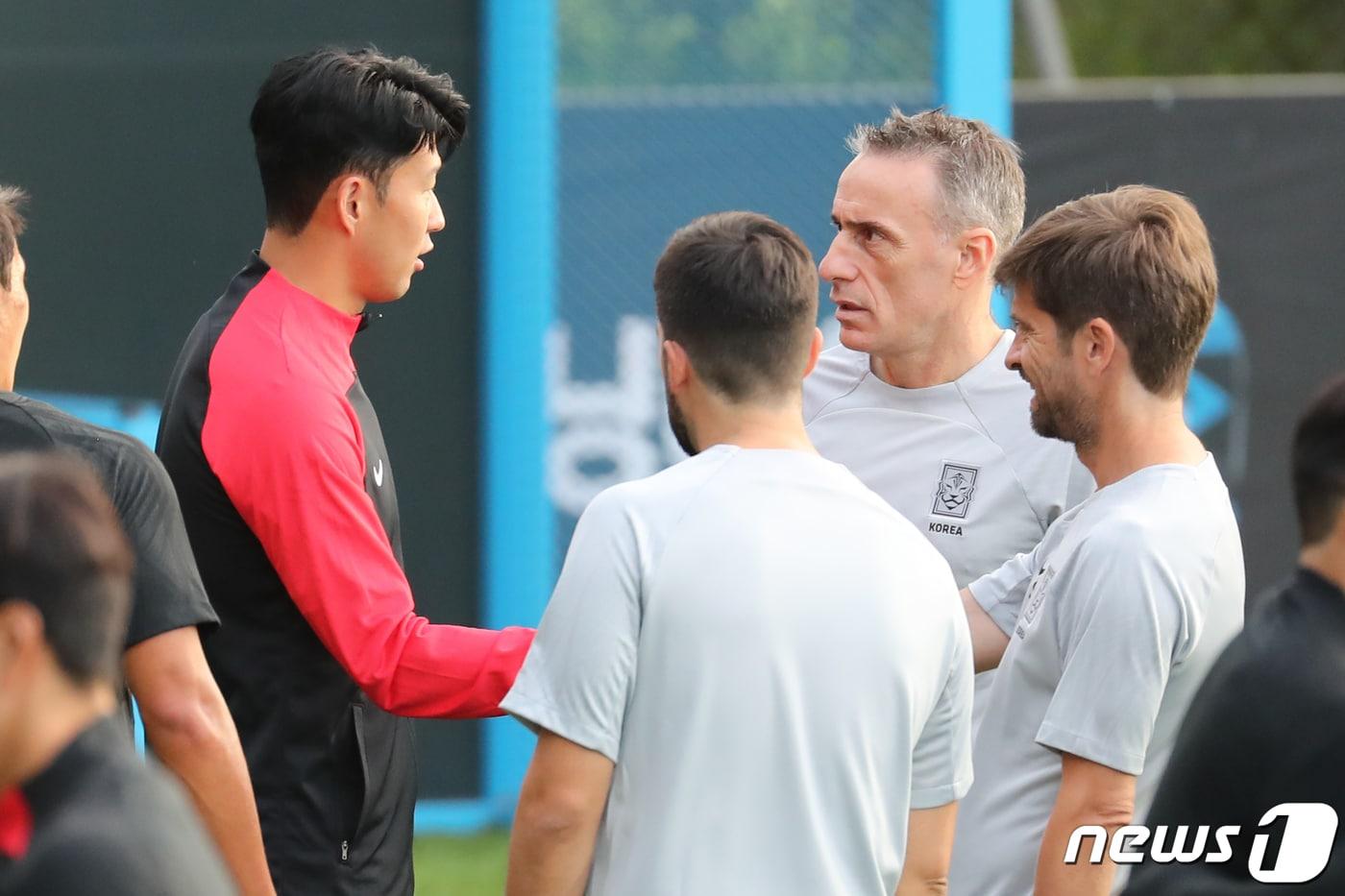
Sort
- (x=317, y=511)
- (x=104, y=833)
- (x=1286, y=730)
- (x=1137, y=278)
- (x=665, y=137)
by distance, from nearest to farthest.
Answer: (x=104, y=833) → (x=1286, y=730) → (x=1137, y=278) → (x=317, y=511) → (x=665, y=137)

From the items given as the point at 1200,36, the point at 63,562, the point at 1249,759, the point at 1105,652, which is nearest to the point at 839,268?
the point at 1105,652

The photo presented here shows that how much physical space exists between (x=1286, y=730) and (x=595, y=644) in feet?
2.69

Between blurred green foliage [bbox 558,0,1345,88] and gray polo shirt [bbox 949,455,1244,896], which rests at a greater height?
blurred green foliage [bbox 558,0,1345,88]

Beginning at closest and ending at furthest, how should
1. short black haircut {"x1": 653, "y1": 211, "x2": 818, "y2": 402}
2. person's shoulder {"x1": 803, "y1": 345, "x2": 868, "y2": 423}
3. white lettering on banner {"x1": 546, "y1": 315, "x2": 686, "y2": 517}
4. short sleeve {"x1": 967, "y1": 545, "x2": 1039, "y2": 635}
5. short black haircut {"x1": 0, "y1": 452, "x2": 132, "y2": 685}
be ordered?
short black haircut {"x1": 0, "y1": 452, "x2": 132, "y2": 685}
short black haircut {"x1": 653, "y1": 211, "x2": 818, "y2": 402}
short sleeve {"x1": 967, "y1": 545, "x2": 1039, "y2": 635}
person's shoulder {"x1": 803, "y1": 345, "x2": 868, "y2": 423}
white lettering on banner {"x1": 546, "y1": 315, "x2": 686, "y2": 517}

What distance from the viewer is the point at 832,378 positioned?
334 cm

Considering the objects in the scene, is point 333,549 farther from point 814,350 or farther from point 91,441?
point 814,350

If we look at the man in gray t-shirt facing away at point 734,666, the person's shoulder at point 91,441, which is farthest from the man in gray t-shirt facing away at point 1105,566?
the person's shoulder at point 91,441

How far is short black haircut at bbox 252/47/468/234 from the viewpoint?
9.60ft

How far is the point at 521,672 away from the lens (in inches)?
88.5

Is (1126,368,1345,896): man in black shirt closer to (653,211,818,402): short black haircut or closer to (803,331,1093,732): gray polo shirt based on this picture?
(653,211,818,402): short black haircut

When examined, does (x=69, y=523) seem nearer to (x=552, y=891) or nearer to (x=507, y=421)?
(x=552, y=891)

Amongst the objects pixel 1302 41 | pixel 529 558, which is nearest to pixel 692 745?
pixel 529 558

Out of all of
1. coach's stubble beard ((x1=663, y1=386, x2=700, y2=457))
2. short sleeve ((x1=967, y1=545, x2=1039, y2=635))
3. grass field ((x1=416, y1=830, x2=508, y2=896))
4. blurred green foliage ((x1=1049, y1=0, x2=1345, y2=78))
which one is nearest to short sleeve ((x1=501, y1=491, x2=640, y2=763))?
coach's stubble beard ((x1=663, y1=386, x2=700, y2=457))

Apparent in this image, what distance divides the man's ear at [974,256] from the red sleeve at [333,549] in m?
1.12
